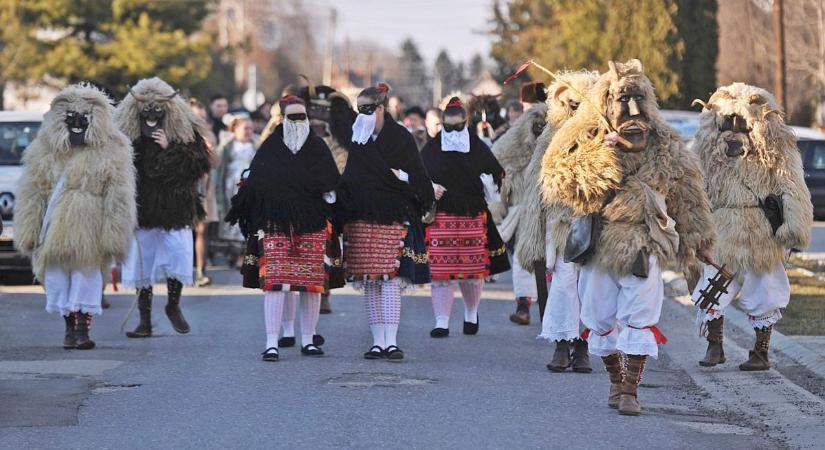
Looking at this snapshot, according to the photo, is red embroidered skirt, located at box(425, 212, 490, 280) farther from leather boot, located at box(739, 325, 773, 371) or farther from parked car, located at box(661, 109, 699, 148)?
parked car, located at box(661, 109, 699, 148)

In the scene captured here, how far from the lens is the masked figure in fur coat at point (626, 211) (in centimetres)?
908

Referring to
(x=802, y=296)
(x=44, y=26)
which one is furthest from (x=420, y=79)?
(x=802, y=296)

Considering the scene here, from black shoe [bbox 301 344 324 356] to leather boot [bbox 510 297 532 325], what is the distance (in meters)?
3.05

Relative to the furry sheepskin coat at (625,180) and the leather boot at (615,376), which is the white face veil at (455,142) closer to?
the furry sheepskin coat at (625,180)

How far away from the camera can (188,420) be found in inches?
344

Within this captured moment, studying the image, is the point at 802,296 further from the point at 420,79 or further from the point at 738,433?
the point at 420,79

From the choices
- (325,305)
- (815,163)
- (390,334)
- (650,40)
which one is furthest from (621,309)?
(650,40)

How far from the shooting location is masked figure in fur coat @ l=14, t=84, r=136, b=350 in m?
12.2

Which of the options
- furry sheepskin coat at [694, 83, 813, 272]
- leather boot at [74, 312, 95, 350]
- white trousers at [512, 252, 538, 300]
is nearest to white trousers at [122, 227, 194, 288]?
leather boot at [74, 312, 95, 350]

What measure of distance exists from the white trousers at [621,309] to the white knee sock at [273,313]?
9.31 ft

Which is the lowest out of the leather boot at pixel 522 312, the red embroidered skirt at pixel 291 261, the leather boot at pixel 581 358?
the leather boot at pixel 581 358

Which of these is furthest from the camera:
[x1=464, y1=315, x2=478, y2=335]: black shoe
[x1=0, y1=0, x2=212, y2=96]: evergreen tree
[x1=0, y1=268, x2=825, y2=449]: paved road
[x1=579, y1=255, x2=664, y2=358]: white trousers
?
[x1=0, y1=0, x2=212, y2=96]: evergreen tree

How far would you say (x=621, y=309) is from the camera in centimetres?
914

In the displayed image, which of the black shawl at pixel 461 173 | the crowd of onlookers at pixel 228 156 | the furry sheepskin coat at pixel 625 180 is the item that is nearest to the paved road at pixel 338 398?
the furry sheepskin coat at pixel 625 180
